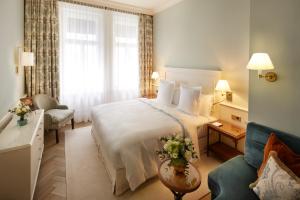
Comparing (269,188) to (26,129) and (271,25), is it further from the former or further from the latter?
(26,129)

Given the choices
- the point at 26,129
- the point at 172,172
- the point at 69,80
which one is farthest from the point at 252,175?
the point at 69,80

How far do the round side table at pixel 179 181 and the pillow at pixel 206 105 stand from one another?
1592 mm

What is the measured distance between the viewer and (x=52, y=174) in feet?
8.66

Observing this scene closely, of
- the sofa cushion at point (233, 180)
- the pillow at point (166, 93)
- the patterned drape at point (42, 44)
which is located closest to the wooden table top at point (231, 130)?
the sofa cushion at point (233, 180)

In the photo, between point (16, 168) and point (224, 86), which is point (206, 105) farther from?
point (16, 168)

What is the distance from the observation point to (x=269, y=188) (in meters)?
1.41

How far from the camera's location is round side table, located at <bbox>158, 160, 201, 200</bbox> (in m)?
1.65

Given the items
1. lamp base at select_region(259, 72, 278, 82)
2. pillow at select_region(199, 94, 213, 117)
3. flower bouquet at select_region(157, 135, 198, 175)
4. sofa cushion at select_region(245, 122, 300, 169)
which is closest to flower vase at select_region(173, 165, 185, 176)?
flower bouquet at select_region(157, 135, 198, 175)

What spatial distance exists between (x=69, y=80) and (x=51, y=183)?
274 centimetres

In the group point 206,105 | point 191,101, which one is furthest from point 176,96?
point 206,105

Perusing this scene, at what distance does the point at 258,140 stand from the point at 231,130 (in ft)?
3.03

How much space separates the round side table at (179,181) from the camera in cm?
165

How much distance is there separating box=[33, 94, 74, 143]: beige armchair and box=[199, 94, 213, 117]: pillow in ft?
9.08

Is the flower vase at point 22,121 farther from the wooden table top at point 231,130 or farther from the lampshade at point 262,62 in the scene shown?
the lampshade at point 262,62
